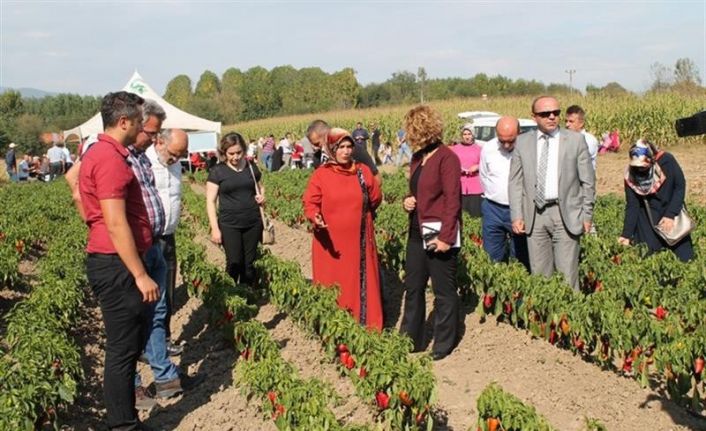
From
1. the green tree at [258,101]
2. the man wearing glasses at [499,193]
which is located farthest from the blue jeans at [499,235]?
the green tree at [258,101]

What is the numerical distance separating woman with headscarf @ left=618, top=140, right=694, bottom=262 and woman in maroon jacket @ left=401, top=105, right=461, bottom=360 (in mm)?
2071

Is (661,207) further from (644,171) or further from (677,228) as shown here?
(644,171)

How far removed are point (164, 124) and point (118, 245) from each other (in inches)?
955

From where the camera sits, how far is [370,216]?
5852 mm

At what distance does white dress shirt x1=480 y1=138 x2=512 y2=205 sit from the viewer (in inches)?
263

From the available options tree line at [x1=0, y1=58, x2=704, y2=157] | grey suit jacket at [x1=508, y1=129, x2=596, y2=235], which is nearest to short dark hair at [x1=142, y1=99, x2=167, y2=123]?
grey suit jacket at [x1=508, y1=129, x2=596, y2=235]

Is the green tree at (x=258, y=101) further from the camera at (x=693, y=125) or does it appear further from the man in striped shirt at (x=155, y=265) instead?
the camera at (x=693, y=125)

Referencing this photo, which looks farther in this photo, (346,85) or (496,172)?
(346,85)

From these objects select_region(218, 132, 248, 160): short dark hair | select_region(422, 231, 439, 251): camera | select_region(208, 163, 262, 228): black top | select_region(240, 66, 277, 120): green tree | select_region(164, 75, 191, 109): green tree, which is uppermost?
select_region(164, 75, 191, 109): green tree

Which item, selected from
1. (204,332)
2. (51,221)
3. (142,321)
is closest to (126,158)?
(142,321)

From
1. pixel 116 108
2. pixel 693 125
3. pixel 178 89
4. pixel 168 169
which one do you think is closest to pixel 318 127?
pixel 168 169

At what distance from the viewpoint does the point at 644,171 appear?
6.46 m

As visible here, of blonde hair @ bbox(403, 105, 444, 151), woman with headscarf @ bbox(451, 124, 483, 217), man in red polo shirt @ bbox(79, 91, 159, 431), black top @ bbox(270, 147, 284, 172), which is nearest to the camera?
man in red polo shirt @ bbox(79, 91, 159, 431)

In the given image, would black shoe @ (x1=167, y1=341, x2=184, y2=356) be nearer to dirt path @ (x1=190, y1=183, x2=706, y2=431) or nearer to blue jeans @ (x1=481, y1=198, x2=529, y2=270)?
dirt path @ (x1=190, y1=183, x2=706, y2=431)
